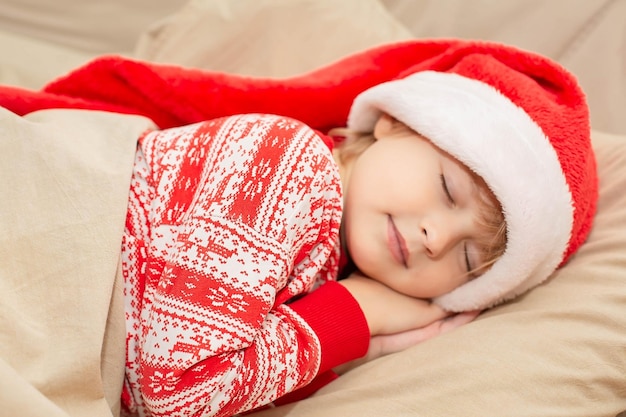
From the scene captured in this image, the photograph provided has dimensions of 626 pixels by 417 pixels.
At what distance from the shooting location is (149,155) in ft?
2.98

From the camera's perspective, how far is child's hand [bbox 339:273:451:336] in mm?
976

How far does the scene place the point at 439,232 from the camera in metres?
0.91

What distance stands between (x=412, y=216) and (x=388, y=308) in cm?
16

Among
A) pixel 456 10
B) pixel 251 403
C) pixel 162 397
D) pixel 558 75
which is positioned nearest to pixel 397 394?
pixel 251 403

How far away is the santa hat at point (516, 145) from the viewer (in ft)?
2.94

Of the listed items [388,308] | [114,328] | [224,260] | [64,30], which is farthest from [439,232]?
[64,30]

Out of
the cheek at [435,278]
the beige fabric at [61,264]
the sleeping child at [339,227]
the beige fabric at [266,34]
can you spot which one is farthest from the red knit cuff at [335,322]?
the beige fabric at [266,34]

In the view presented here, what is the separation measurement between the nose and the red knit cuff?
0.14 m

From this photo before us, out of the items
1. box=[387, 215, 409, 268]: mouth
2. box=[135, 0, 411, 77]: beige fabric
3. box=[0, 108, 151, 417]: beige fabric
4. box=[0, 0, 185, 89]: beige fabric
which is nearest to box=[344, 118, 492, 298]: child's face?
box=[387, 215, 409, 268]: mouth

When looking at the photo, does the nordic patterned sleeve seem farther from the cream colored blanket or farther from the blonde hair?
the blonde hair

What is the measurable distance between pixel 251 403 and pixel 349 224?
322 millimetres

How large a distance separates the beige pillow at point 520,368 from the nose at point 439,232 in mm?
126

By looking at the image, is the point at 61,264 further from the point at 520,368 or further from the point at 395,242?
the point at 520,368

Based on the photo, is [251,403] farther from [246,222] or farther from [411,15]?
[411,15]
